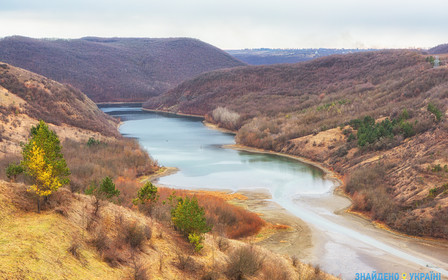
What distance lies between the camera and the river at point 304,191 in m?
22.9

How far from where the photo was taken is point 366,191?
34688mm

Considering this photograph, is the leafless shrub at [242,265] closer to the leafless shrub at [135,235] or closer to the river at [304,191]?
the leafless shrub at [135,235]

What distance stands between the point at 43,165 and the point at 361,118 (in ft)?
169

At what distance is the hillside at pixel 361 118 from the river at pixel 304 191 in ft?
8.39

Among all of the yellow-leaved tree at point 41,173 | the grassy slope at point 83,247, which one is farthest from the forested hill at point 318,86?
the yellow-leaved tree at point 41,173

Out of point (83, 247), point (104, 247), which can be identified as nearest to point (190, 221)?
point (104, 247)

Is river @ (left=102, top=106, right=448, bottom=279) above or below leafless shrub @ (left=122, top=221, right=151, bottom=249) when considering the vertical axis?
below

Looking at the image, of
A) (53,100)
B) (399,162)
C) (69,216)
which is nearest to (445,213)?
(399,162)

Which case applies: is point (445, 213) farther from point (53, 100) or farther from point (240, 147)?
point (53, 100)

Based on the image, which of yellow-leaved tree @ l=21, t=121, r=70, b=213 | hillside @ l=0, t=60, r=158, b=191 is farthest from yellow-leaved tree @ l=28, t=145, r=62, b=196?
hillside @ l=0, t=60, r=158, b=191

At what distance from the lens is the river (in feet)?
75.1

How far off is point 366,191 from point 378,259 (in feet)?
40.3

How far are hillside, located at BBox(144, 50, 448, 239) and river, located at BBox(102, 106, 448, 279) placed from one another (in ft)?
8.39

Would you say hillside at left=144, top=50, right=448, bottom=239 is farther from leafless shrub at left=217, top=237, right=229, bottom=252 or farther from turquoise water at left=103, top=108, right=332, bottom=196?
leafless shrub at left=217, top=237, right=229, bottom=252
